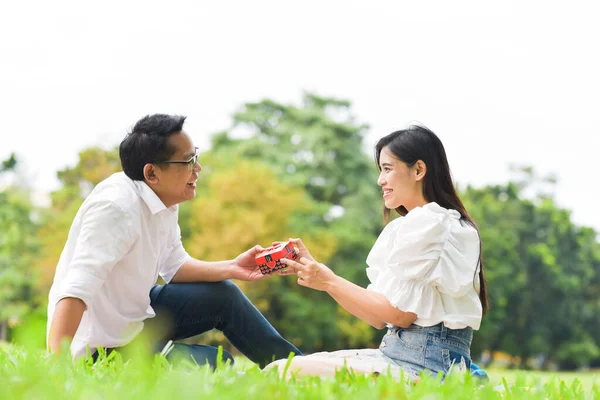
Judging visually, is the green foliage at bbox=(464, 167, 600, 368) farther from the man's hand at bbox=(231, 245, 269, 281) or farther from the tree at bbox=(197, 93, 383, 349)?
the man's hand at bbox=(231, 245, 269, 281)

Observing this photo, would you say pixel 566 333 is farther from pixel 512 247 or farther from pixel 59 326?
pixel 59 326

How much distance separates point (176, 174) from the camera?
12.0 feet

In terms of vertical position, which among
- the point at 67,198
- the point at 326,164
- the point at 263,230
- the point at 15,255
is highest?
the point at 326,164

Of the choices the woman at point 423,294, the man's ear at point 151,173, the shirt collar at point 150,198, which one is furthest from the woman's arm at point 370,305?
the man's ear at point 151,173

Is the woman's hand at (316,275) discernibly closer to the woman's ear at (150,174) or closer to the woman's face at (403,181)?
the woman's face at (403,181)

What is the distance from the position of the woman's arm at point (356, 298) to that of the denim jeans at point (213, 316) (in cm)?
72

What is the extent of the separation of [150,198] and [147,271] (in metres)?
0.38

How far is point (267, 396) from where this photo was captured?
71.9 inches

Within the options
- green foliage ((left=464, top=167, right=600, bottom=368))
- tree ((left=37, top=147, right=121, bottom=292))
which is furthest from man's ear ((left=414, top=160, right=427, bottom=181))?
green foliage ((left=464, top=167, right=600, bottom=368))

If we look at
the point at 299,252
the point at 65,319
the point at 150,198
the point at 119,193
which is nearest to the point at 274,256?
the point at 299,252

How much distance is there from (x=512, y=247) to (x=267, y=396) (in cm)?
2878

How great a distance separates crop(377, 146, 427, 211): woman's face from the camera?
3.33 meters

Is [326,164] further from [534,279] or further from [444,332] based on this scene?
[444,332]

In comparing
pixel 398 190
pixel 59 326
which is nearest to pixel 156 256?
pixel 59 326
